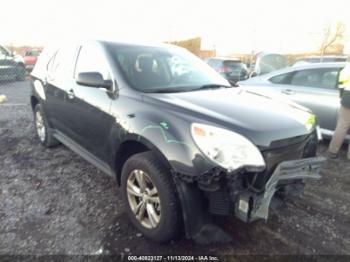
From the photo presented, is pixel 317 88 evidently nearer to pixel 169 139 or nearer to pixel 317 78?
pixel 317 78

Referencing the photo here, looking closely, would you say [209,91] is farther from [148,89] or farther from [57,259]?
[57,259]

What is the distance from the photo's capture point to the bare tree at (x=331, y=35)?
76.6 feet

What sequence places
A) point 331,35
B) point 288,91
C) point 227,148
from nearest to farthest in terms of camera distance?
1. point 227,148
2. point 288,91
3. point 331,35

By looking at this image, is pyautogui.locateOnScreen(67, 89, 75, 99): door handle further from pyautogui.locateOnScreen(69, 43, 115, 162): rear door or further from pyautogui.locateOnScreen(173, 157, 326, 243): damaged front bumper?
pyautogui.locateOnScreen(173, 157, 326, 243): damaged front bumper

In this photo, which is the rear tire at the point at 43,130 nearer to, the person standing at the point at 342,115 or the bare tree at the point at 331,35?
the person standing at the point at 342,115

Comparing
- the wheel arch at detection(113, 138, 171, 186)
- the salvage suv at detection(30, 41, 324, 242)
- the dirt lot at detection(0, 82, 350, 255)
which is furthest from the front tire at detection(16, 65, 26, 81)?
the wheel arch at detection(113, 138, 171, 186)

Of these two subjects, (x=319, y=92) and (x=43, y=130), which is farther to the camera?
(x=319, y=92)

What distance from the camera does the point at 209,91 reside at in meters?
2.88

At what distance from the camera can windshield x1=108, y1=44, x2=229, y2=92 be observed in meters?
2.75

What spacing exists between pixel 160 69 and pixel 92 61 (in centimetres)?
75

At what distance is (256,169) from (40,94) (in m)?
3.57

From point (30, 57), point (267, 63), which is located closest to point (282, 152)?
point (267, 63)

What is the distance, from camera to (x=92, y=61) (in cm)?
309

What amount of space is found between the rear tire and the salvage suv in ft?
3.58
